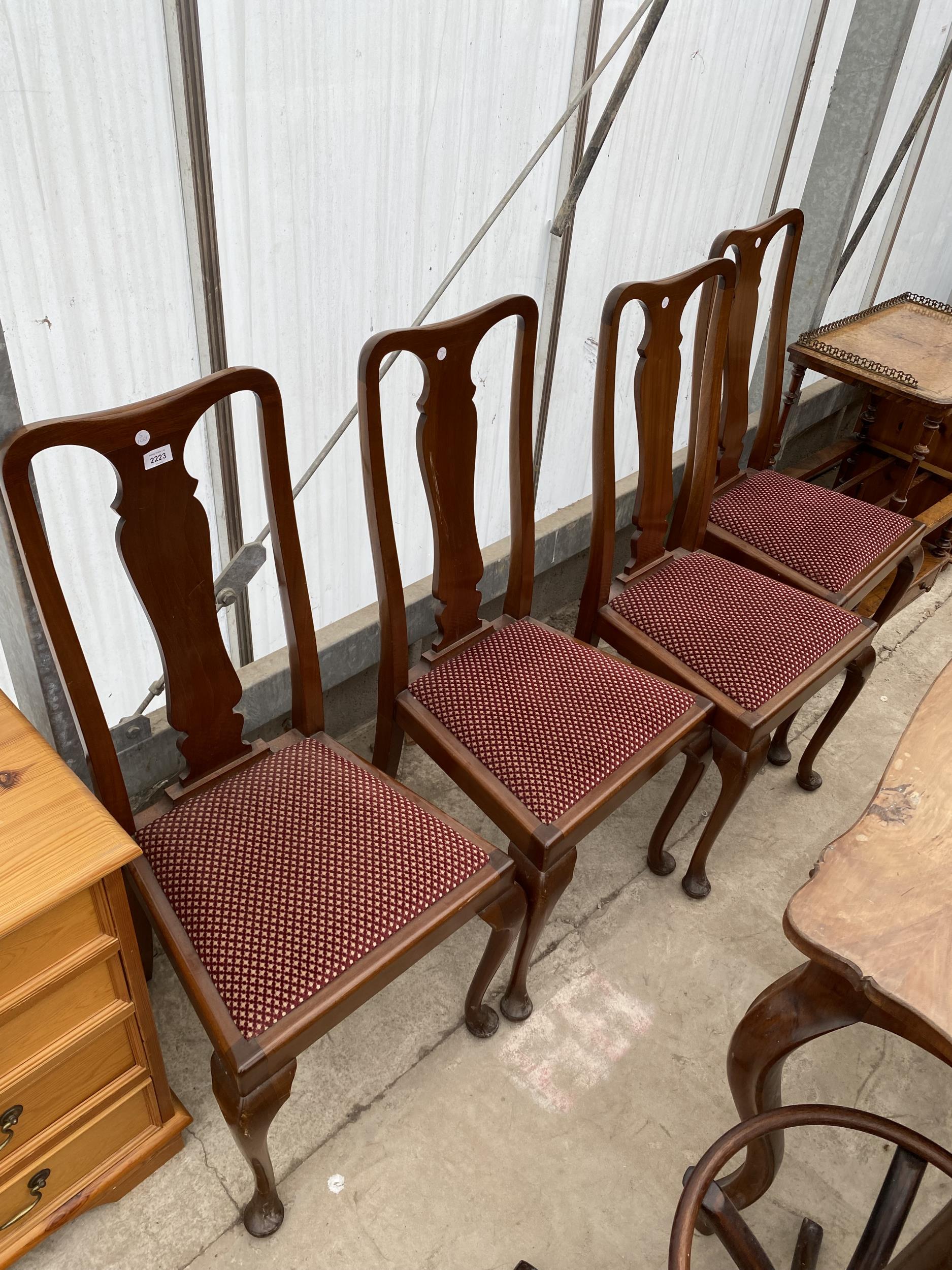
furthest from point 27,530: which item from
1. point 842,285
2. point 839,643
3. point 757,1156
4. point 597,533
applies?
point 842,285

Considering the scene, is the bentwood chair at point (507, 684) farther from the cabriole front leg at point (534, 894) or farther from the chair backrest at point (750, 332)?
the chair backrest at point (750, 332)

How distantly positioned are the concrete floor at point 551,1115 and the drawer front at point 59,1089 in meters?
0.31

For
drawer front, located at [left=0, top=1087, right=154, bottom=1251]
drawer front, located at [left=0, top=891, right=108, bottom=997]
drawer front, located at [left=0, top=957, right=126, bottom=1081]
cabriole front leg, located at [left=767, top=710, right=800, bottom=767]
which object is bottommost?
cabriole front leg, located at [left=767, top=710, right=800, bottom=767]

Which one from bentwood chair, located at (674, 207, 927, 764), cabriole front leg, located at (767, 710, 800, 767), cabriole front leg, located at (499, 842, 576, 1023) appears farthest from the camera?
cabriole front leg, located at (767, 710, 800, 767)

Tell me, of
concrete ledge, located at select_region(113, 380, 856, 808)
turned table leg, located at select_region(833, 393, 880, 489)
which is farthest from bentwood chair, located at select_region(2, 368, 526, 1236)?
turned table leg, located at select_region(833, 393, 880, 489)

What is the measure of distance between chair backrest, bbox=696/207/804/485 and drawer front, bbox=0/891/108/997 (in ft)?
5.01

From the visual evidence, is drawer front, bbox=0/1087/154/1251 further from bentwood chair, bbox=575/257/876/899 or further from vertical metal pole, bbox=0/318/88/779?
bentwood chair, bbox=575/257/876/899

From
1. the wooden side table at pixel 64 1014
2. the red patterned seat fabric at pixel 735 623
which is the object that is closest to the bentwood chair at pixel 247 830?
the wooden side table at pixel 64 1014

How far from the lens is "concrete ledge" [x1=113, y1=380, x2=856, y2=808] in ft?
5.84

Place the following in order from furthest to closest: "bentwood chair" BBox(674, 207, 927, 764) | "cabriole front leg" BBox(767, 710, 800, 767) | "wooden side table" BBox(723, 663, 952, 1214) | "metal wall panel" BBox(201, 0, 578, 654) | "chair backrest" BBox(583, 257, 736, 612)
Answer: "cabriole front leg" BBox(767, 710, 800, 767) → "bentwood chair" BBox(674, 207, 927, 764) → "chair backrest" BBox(583, 257, 736, 612) → "metal wall panel" BBox(201, 0, 578, 654) → "wooden side table" BBox(723, 663, 952, 1214)

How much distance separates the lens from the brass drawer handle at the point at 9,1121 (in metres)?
1.14

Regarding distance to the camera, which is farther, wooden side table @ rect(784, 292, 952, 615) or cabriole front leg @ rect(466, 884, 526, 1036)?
wooden side table @ rect(784, 292, 952, 615)

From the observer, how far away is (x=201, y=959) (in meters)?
1.22

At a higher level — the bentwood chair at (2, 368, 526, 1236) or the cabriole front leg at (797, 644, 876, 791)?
the bentwood chair at (2, 368, 526, 1236)
